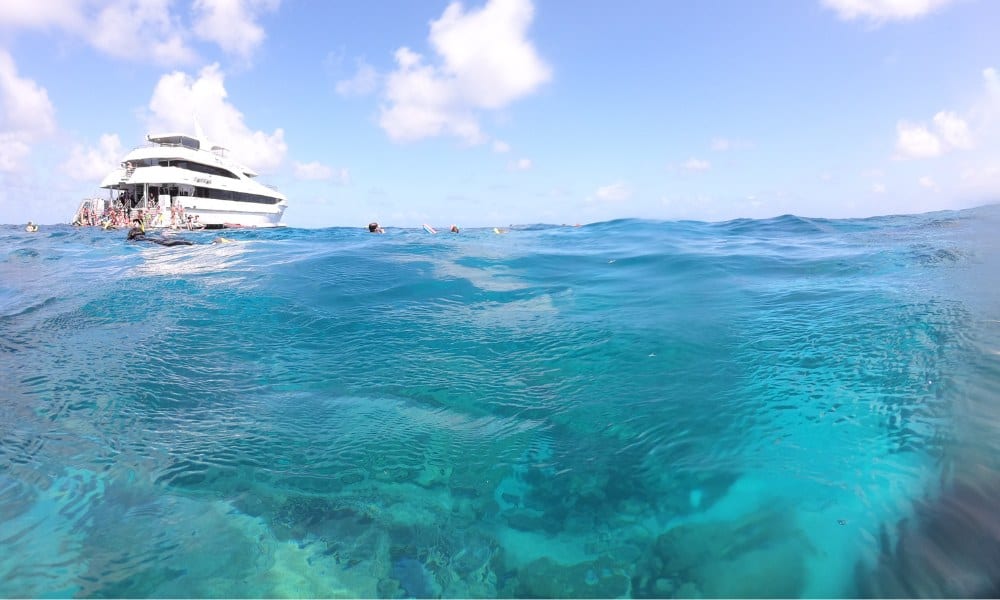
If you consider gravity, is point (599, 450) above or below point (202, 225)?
below

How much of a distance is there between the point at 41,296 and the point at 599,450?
13.7 m

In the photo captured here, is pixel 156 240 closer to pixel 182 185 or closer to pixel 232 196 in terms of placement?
pixel 182 185

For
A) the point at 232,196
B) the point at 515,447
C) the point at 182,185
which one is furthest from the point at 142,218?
the point at 515,447

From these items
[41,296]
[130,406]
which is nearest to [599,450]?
[130,406]

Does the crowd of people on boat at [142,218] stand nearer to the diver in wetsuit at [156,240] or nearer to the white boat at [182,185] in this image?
the white boat at [182,185]

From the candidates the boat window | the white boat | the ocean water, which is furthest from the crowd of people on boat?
the ocean water

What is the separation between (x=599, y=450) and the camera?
14.4 ft

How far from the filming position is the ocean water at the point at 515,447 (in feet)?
10.0

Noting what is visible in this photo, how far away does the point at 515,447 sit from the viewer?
455 cm

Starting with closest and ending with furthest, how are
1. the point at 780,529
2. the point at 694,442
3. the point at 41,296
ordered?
the point at 780,529 → the point at 694,442 → the point at 41,296

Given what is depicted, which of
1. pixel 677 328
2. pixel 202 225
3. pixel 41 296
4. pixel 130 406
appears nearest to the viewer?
pixel 130 406

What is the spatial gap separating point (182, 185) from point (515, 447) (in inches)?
1807

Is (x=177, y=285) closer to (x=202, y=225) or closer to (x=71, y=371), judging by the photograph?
(x=71, y=371)

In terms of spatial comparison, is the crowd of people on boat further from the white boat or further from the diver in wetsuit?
the diver in wetsuit
